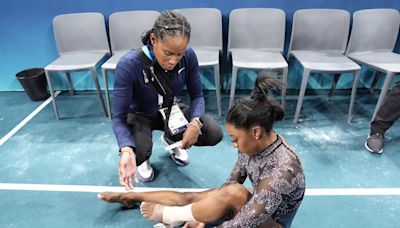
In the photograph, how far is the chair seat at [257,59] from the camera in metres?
2.30

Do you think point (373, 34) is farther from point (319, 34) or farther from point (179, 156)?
point (179, 156)

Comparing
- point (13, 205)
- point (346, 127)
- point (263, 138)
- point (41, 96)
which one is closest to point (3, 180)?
point (13, 205)

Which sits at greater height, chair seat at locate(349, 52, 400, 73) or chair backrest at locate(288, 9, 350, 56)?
chair backrest at locate(288, 9, 350, 56)

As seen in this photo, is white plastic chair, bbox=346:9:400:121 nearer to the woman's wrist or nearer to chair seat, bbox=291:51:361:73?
chair seat, bbox=291:51:361:73

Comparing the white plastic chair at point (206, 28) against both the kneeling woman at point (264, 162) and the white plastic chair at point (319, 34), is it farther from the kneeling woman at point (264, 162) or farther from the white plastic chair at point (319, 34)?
the kneeling woman at point (264, 162)

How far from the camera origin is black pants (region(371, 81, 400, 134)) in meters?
2.03

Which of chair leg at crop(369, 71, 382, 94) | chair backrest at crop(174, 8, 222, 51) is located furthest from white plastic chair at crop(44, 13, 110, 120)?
chair leg at crop(369, 71, 382, 94)

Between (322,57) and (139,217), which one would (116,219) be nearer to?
(139,217)

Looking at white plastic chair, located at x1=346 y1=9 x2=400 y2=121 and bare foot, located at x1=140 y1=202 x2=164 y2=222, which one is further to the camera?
white plastic chair, located at x1=346 y1=9 x2=400 y2=121

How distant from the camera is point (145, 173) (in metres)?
1.87

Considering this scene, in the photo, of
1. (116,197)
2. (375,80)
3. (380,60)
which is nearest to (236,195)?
(116,197)

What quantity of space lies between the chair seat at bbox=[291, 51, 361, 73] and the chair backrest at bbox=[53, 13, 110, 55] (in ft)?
5.62

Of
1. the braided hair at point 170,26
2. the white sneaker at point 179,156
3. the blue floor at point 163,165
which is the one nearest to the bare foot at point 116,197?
the blue floor at point 163,165

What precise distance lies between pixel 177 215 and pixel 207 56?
1472 mm
